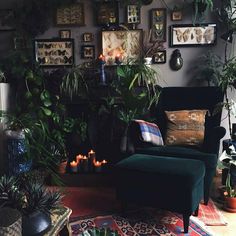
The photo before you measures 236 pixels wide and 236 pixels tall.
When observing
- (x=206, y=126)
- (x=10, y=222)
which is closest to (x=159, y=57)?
(x=206, y=126)

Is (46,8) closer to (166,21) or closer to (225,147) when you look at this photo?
(166,21)

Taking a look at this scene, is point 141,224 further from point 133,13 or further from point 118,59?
point 133,13

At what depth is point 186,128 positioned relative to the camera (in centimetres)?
309

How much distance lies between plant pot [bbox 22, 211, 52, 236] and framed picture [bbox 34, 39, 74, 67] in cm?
247

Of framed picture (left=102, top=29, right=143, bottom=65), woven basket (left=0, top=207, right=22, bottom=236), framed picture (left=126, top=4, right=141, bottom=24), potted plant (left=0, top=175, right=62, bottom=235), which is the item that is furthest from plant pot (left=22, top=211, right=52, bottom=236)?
framed picture (left=126, top=4, right=141, bottom=24)

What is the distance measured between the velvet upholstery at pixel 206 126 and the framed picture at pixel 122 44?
579mm

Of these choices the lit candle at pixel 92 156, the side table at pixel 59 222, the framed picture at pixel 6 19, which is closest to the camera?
the side table at pixel 59 222

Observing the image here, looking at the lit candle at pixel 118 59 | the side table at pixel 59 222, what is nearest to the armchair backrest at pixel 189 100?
the lit candle at pixel 118 59

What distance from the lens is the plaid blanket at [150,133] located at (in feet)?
9.40

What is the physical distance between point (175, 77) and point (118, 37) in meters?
0.79

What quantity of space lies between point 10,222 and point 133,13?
2857 mm

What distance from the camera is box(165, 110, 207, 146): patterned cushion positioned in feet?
10.1

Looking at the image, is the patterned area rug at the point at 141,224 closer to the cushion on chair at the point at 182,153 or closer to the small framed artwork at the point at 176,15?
the cushion on chair at the point at 182,153

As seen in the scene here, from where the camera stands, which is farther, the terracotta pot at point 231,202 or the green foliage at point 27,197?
the terracotta pot at point 231,202
